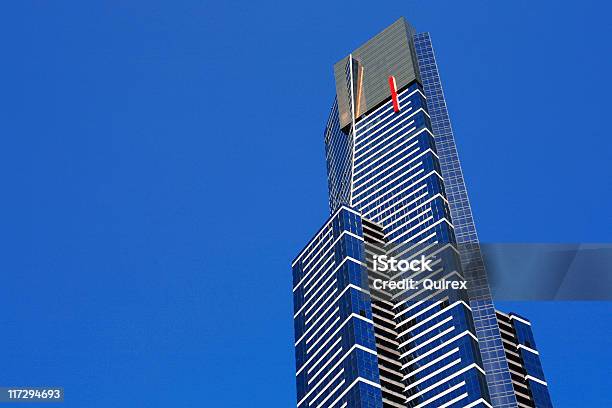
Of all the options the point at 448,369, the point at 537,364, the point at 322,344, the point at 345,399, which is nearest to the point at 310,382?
the point at 322,344

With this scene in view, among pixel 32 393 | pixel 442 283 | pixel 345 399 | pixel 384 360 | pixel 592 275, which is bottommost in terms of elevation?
pixel 592 275

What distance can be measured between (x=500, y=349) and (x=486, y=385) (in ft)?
34.5

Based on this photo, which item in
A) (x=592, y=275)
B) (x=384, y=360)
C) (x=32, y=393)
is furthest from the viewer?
(x=384, y=360)

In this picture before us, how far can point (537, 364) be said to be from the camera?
19038cm

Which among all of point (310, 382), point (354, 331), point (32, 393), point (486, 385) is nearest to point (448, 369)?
point (486, 385)

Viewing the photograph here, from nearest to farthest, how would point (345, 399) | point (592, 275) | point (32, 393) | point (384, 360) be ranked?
point (592, 275) → point (32, 393) → point (345, 399) → point (384, 360)

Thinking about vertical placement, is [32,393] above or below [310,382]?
below

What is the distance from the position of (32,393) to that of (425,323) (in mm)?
144955

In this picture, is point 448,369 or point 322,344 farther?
point 322,344

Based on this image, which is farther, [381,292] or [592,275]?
[381,292]

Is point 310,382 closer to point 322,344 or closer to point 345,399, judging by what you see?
point 322,344

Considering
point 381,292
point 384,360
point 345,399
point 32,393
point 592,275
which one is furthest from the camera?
point 381,292

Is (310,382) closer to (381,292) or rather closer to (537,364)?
(381,292)

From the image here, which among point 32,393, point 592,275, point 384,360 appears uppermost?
point 384,360
